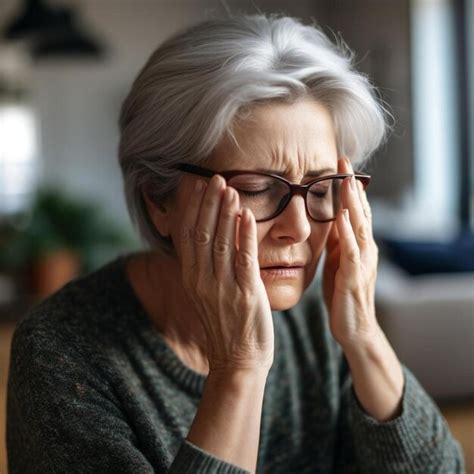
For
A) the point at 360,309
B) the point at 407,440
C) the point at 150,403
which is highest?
the point at 360,309

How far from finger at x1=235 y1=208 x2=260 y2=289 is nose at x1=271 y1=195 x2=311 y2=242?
0.33ft

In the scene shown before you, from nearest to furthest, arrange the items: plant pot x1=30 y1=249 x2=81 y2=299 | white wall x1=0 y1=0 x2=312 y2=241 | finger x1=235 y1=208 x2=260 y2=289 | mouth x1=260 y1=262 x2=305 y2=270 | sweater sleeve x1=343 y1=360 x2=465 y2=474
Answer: finger x1=235 y1=208 x2=260 y2=289 < mouth x1=260 y1=262 x2=305 y2=270 < sweater sleeve x1=343 y1=360 x2=465 y2=474 < plant pot x1=30 y1=249 x2=81 y2=299 < white wall x1=0 y1=0 x2=312 y2=241

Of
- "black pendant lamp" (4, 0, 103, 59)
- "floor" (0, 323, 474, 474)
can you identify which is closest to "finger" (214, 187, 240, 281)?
"floor" (0, 323, 474, 474)

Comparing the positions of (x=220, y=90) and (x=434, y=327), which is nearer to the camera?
(x=220, y=90)

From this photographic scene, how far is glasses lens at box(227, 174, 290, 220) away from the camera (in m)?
1.08

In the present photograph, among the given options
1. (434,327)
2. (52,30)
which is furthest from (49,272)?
(434,327)

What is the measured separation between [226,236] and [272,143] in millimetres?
176

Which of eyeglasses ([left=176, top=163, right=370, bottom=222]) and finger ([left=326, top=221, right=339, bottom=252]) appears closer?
eyeglasses ([left=176, top=163, right=370, bottom=222])

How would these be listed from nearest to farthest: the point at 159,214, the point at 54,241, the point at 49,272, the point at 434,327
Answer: the point at 159,214 → the point at 434,327 → the point at 49,272 → the point at 54,241

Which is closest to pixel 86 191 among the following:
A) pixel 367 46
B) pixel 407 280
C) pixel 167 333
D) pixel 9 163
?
pixel 9 163

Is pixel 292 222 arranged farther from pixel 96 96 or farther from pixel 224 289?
pixel 96 96

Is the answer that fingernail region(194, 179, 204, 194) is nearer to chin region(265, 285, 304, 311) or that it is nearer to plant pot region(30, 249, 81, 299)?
chin region(265, 285, 304, 311)

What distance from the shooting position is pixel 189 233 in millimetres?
1050

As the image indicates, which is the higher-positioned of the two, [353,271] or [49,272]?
[353,271]
